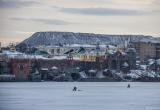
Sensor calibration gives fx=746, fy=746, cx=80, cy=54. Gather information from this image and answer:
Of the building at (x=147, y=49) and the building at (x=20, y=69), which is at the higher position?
the building at (x=147, y=49)

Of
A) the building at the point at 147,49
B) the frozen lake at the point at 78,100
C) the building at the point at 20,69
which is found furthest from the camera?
the building at the point at 147,49

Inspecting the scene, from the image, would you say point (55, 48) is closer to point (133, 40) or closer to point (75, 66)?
point (133, 40)

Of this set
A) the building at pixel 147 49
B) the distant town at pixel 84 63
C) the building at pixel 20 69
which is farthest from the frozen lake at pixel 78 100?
the building at pixel 147 49

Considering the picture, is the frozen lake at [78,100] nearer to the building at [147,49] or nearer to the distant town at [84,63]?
the distant town at [84,63]

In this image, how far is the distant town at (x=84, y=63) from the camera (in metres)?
34.0

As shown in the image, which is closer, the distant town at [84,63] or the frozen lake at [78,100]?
the frozen lake at [78,100]

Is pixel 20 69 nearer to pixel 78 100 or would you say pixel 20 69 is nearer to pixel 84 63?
pixel 84 63

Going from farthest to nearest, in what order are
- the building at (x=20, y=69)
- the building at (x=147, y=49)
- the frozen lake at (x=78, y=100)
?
the building at (x=147, y=49), the building at (x=20, y=69), the frozen lake at (x=78, y=100)

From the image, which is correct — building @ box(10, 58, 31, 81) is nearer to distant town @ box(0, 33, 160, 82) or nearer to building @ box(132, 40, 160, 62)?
distant town @ box(0, 33, 160, 82)

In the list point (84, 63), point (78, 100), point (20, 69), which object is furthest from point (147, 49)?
point (78, 100)

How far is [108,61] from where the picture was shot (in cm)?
3825

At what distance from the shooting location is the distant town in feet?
111

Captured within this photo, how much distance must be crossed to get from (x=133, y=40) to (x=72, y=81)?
11483mm

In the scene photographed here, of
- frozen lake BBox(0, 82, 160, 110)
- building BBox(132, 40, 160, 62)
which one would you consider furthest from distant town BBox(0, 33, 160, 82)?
frozen lake BBox(0, 82, 160, 110)
